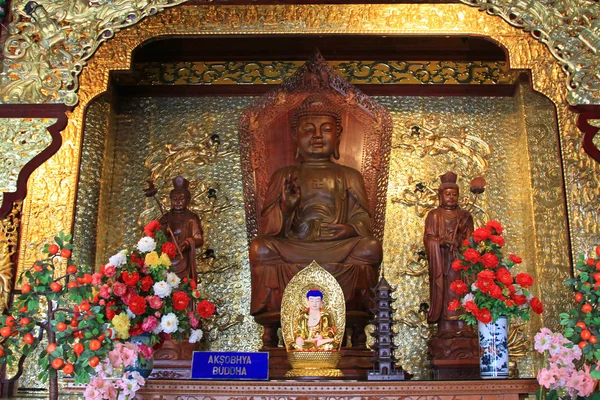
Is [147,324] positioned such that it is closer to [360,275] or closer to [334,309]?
[334,309]

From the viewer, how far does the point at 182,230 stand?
494 centimetres

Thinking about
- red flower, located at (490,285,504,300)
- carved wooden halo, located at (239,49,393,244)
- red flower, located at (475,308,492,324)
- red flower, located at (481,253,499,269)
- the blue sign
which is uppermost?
carved wooden halo, located at (239,49,393,244)

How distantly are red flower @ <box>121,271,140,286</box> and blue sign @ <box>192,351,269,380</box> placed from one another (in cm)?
45

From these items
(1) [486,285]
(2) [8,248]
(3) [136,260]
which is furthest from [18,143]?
(1) [486,285]

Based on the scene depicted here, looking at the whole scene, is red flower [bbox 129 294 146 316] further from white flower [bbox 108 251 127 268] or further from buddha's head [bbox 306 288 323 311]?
buddha's head [bbox 306 288 323 311]

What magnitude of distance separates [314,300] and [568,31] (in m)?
2.16

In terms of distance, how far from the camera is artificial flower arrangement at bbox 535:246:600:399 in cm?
318

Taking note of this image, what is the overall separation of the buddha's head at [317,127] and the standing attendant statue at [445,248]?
0.87 m

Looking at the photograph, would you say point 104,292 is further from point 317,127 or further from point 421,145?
point 421,145

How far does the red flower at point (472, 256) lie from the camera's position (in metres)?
3.83

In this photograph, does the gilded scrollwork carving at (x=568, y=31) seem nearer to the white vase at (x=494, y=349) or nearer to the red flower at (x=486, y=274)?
the red flower at (x=486, y=274)

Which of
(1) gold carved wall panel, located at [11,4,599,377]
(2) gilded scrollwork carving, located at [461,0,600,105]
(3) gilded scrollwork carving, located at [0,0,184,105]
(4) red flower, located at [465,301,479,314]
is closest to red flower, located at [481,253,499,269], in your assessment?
(4) red flower, located at [465,301,479,314]

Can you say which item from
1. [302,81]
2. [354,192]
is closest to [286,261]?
[354,192]

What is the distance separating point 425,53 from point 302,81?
97 centimetres
